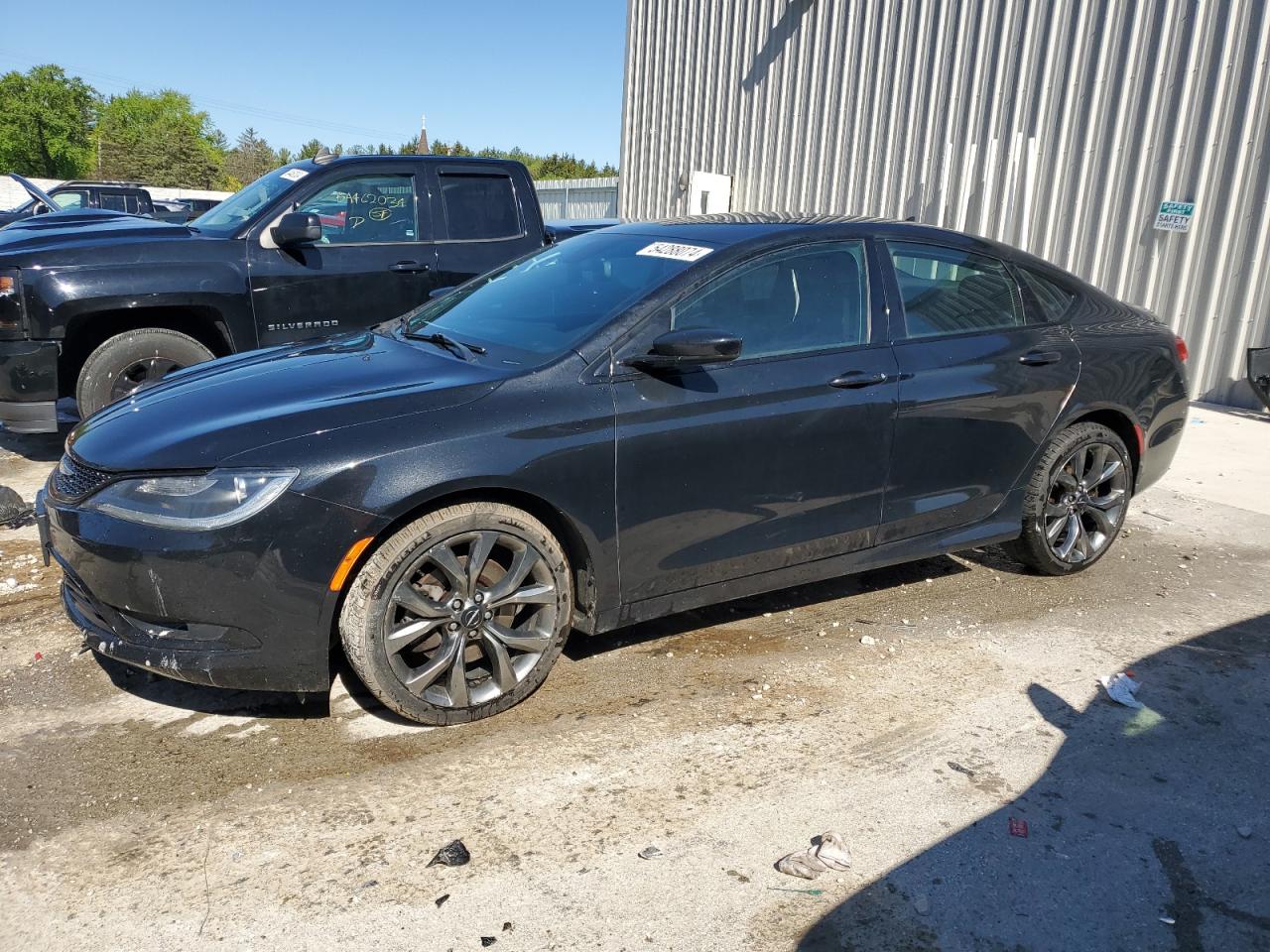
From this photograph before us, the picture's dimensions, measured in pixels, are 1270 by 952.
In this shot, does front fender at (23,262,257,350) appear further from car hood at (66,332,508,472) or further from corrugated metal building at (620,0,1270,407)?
corrugated metal building at (620,0,1270,407)

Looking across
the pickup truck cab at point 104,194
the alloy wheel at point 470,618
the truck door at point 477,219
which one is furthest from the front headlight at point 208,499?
the pickup truck cab at point 104,194

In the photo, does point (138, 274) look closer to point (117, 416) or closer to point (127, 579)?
point (117, 416)

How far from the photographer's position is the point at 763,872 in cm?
264

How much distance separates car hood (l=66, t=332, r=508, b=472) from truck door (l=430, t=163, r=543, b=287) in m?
3.27

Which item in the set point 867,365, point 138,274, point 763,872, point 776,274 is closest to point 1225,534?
point 867,365

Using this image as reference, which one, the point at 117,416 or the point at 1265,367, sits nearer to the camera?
the point at 117,416

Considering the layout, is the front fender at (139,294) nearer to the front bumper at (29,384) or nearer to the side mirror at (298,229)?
the front bumper at (29,384)

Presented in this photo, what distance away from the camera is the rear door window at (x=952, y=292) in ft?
13.6

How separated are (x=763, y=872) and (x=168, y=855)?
5.26 ft

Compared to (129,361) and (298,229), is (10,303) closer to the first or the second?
(129,361)

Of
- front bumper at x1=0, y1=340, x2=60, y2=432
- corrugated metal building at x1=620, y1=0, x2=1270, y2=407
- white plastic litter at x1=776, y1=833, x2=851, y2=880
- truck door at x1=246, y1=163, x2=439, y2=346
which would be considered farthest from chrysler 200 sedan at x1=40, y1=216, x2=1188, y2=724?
corrugated metal building at x1=620, y1=0, x2=1270, y2=407

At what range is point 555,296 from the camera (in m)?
3.96

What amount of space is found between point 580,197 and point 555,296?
1735 centimetres

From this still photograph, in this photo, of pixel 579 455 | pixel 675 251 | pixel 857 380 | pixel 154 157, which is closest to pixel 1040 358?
pixel 857 380
